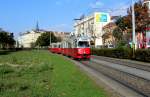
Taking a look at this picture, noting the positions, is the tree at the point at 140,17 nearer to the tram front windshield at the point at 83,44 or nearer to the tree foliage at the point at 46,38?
the tram front windshield at the point at 83,44

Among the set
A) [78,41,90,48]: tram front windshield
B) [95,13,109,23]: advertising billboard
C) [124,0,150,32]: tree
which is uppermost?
[95,13,109,23]: advertising billboard

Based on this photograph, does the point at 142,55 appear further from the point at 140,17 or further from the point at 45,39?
the point at 45,39

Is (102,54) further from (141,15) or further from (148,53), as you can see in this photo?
(148,53)

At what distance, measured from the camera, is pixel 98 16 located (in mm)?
165000

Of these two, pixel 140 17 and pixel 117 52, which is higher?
pixel 140 17

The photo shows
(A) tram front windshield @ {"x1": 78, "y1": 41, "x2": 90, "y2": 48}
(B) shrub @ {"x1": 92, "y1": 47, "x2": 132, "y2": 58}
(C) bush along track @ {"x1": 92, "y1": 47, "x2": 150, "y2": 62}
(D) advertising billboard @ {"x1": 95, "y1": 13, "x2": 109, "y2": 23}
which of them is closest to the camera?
(C) bush along track @ {"x1": 92, "y1": 47, "x2": 150, "y2": 62}

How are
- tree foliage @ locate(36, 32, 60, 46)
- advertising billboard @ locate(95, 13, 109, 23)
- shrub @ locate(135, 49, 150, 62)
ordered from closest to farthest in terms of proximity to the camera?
shrub @ locate(135, 49, 150, 62) < advertising billboard @ locate(95, 13, 109, 23) < tree foliage @ locate(36, 32, 60, 46)

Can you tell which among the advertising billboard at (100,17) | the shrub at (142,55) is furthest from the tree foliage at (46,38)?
the shrub at (142,55)

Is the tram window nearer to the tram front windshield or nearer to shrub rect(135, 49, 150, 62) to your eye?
the tram front windshield

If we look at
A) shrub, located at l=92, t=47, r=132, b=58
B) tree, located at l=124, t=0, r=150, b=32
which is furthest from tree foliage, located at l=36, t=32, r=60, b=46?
shrub, located at l=92, t=47, r=132, b=58

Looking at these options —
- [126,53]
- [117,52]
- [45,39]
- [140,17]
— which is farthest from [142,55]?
[45,39]

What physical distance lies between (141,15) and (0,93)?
62955mm

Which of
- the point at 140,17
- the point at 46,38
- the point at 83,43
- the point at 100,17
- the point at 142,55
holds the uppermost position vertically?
the point at 100,17

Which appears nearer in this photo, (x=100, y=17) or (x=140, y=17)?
(x=140, y=17)
